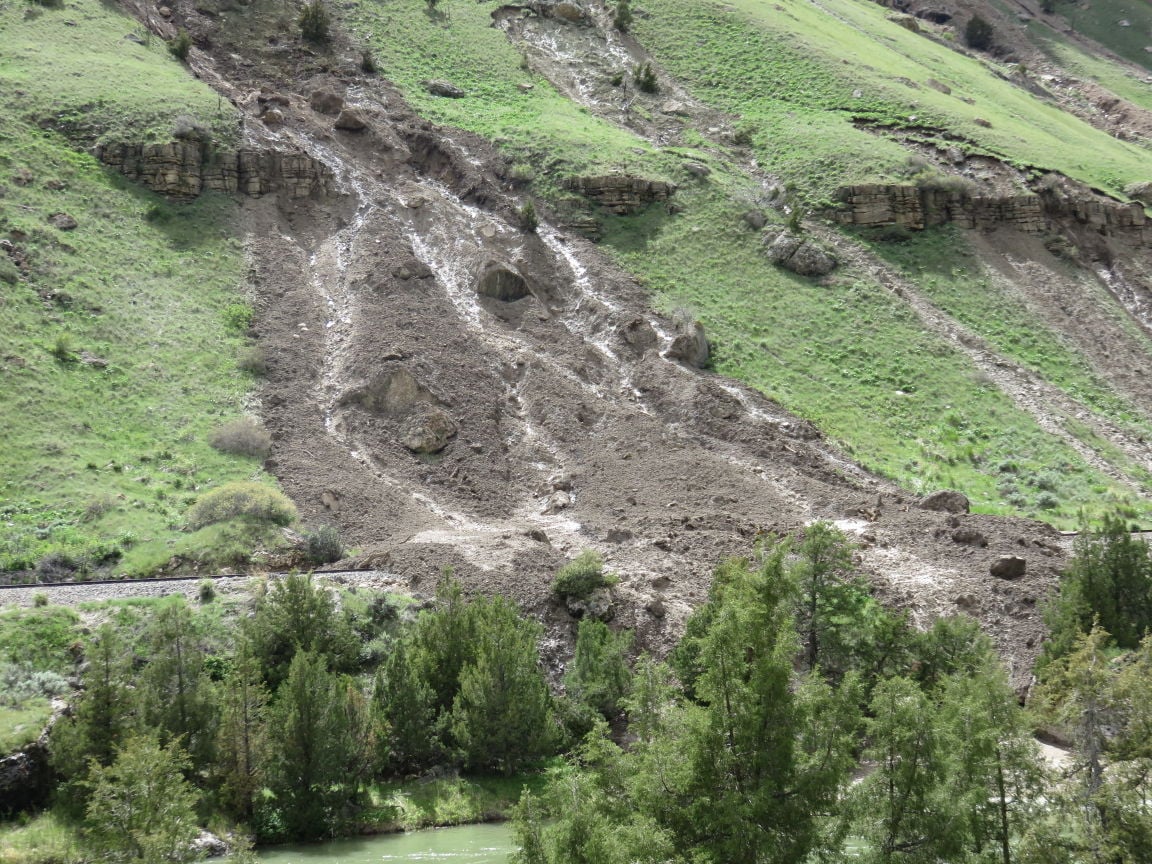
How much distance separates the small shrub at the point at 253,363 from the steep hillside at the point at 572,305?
0.68 metres

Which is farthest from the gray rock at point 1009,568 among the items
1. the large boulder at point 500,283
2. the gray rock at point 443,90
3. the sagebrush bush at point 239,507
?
the gray rock at point 443,90

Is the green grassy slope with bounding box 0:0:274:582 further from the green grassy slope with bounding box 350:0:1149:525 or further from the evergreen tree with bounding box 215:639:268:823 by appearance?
the green grassy slope with bounding box 350:0:1149:525

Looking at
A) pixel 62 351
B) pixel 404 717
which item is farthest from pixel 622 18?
pixel 404 717

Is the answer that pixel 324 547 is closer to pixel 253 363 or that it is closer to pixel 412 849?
pixel 412 849

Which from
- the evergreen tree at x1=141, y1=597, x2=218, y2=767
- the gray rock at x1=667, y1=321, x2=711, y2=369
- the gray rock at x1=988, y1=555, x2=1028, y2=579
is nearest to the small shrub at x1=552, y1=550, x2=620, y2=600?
the evergreen tree at x1=141, y1=597, x2=218, y2=767

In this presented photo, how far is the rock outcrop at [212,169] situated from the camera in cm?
5341

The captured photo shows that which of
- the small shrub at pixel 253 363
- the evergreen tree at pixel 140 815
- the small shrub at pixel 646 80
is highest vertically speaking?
the small shrub at pixel 646 80

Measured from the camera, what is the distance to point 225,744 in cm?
2298

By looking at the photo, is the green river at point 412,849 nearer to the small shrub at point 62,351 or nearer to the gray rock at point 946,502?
the gray rock at point 946,502

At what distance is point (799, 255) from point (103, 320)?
3939 centimetres

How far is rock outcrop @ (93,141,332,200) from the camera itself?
53.4m

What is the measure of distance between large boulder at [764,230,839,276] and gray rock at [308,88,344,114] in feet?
103

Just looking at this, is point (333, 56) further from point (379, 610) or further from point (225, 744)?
point (225, 744)

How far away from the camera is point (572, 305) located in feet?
173
